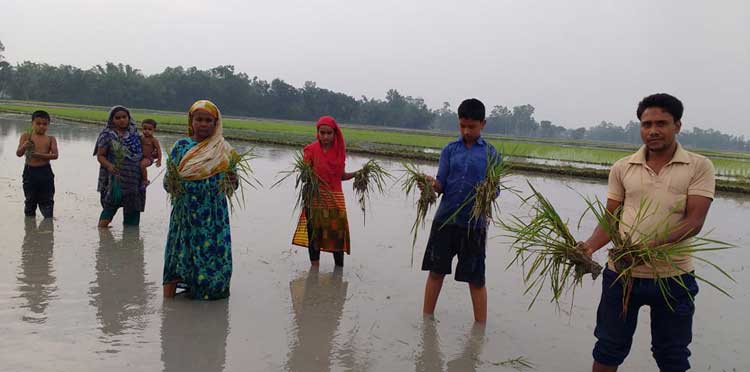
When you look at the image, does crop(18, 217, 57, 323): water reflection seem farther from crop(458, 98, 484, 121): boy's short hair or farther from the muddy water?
crop(458, 98, 484, 121): boy's short hair

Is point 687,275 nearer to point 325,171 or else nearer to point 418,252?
point 325,171

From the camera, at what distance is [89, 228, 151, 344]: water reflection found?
3.71 metres

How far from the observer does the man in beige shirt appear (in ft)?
8.73

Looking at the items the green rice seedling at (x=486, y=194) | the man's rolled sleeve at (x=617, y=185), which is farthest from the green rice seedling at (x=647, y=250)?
the green rice seedling at (x=486, y=194)

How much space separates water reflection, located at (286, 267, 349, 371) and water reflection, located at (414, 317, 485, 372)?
57 centimetres

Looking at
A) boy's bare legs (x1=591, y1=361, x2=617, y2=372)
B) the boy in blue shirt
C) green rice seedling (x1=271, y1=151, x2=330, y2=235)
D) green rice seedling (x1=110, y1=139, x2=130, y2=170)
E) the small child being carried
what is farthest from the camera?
the small child being carried

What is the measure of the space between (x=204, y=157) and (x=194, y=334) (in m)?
1.27

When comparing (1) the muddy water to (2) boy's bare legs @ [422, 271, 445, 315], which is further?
(2) boy's bare legs @ [422, 271, 445, 315]

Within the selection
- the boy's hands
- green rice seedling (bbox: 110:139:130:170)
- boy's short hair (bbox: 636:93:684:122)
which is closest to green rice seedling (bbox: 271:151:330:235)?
green rice seedling (bbox: 110:139:130:170)

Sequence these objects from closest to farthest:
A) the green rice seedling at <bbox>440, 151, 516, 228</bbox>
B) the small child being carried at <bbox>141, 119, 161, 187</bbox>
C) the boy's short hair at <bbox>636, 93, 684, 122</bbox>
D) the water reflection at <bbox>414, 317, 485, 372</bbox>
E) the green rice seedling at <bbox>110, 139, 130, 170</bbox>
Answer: the boy's short hair at <bbox>636, 93, 684, 122</bbox>, the water reflection at <bbox>414, 317, 485, 372</bbox>, the green rice seedling at <bbox>440, 151, 516, 228</bbox>, the green rice seedling at <bbox>110, 139, 130, 170</bbox>, the small child being carried at <bbox>141, 119, 161, 187</bbox>

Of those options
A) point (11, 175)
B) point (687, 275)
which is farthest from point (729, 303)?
point (11, 175)

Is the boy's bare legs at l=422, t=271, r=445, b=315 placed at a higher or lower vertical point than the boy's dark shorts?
lower

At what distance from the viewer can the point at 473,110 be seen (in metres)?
3.95

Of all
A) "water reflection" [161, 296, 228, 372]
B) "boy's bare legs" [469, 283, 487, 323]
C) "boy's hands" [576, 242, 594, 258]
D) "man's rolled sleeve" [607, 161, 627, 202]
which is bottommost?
"water reflection" [161, 296, 228, 372]
